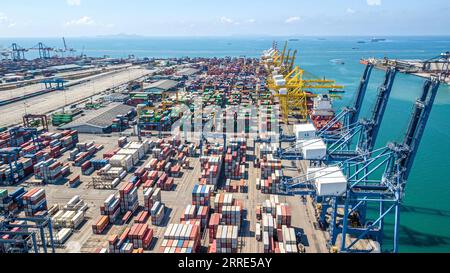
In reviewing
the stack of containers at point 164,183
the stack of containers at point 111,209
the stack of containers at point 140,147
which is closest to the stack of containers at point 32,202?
the stack of containers at point 111,209

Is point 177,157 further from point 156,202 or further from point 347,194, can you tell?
point 347,194

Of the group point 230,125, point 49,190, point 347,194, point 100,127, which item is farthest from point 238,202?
point 100,127

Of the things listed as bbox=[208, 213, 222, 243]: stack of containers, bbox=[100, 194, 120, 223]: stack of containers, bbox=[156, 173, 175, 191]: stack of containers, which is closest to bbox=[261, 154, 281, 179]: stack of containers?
bbox=[156, 173, 175, 191]: stack of containers

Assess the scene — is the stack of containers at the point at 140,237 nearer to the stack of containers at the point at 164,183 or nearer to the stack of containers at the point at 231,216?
the stack of containers at the point at 231,216

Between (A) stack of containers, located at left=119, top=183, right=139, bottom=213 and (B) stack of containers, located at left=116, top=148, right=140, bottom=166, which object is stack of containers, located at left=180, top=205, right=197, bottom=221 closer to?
(A) stack of containers, located at left=119, top=183, right=139, bottom=213

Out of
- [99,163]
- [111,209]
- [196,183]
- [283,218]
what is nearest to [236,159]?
[196,183]
